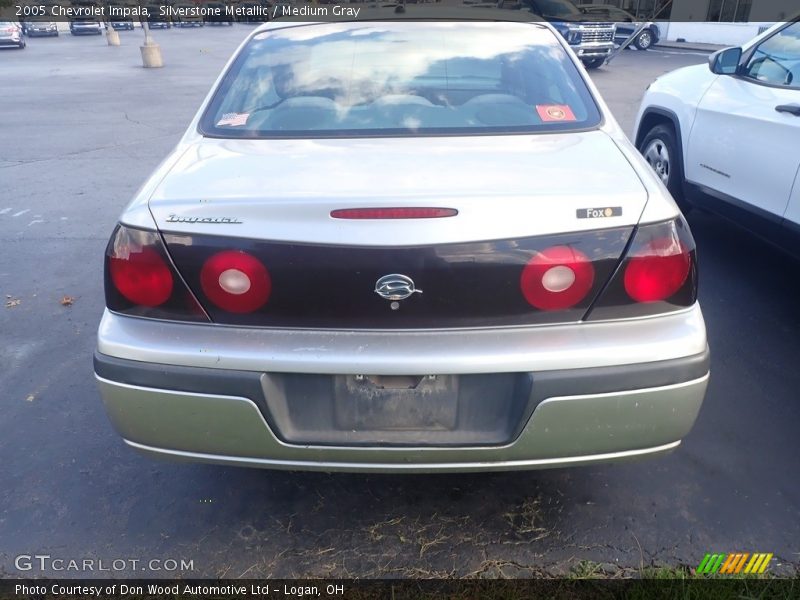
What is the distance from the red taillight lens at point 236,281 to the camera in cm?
187

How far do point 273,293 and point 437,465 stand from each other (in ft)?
2.31

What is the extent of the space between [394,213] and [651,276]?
2.54 ft

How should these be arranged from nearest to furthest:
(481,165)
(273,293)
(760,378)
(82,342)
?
(273,293) → (481,165) → (760,378) → (82,342)

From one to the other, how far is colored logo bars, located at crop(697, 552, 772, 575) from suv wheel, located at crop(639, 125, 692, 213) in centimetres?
298

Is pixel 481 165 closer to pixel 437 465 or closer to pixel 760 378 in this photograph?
pixel 437 465

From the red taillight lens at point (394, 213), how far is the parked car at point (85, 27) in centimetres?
4196

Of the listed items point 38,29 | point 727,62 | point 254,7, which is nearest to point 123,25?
point 38,29

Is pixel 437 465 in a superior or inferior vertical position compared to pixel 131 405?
inferior

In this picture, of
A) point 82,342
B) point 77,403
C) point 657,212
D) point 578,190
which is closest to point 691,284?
point 657,212

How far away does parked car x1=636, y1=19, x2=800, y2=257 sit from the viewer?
136 inches

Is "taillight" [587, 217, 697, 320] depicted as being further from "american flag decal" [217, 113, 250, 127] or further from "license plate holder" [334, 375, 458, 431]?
"american flag decal" [217, 113, 250, 127]

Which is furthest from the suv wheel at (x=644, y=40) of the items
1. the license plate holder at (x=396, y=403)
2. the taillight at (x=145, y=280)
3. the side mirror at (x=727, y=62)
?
the taillight at (x=145, y=280)

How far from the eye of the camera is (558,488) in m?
Result: 2.55

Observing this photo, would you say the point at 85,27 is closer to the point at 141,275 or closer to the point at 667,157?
the point at 667,157
